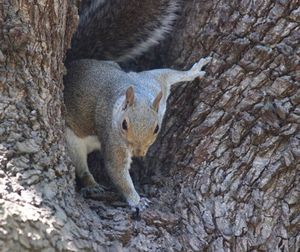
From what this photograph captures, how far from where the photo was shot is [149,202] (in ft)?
7.70

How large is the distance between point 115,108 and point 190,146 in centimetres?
39

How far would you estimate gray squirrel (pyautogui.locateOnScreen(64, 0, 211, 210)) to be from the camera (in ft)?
8.08

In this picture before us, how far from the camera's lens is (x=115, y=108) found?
2.64 m

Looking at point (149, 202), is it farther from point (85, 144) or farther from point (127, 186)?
point (85, 144)

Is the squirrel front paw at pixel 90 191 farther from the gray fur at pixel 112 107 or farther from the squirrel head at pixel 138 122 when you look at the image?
the squirrel head at pixel 138 122

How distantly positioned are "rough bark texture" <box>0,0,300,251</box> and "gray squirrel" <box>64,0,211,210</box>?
10 centimetres

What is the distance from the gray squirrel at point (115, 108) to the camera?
2463 millimetres

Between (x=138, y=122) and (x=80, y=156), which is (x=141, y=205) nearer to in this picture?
(x=138, y=122)

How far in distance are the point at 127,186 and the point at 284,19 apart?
0.92m

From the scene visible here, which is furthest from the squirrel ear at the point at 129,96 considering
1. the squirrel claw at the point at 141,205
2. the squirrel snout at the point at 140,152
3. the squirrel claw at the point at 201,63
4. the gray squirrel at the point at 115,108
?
the squirrel claw at the point at 141,205

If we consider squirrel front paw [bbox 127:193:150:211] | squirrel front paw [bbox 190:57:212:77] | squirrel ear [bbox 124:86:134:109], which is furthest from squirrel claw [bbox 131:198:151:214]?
squirrel front paw [bbox 190:57:212:77]

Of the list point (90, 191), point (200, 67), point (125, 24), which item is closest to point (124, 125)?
point (90, 191)

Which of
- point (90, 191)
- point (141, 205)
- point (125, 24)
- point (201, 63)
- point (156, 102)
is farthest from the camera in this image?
point (125, 24)

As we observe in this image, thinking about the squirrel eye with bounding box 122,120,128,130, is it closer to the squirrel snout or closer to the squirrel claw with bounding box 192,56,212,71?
the squirrel snout
